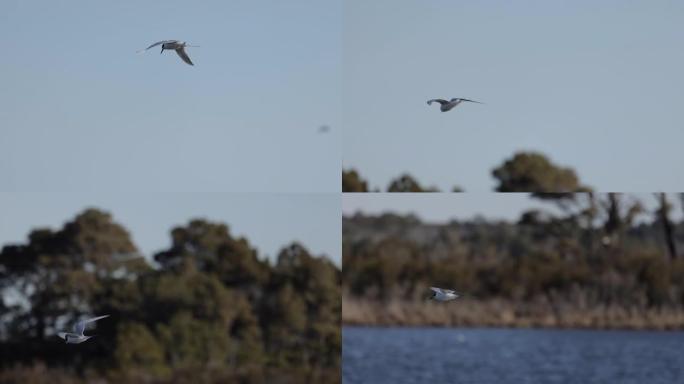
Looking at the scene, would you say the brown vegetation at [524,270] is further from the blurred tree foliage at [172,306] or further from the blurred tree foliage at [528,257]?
the blurred tree foliage at [172,306]

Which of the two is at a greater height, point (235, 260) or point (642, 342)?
point (235, 260)

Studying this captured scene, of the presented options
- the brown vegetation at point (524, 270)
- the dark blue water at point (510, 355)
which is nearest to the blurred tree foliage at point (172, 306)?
the brown vegetation at point (524, 270)

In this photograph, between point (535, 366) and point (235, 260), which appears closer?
point (235, 260)

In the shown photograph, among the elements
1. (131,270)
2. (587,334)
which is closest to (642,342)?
(587,334)

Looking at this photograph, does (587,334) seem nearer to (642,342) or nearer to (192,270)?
(642,342)

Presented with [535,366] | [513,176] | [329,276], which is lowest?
[535,366]

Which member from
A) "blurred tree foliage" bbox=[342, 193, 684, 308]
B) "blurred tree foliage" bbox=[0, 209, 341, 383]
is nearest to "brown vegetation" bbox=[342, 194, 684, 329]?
"blurred tree foliage" bbox=[342, 193, 684, 308]

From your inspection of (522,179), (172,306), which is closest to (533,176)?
(522,179)

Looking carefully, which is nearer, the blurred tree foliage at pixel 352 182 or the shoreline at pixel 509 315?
the blurred tree foliage at pixel 352 182
